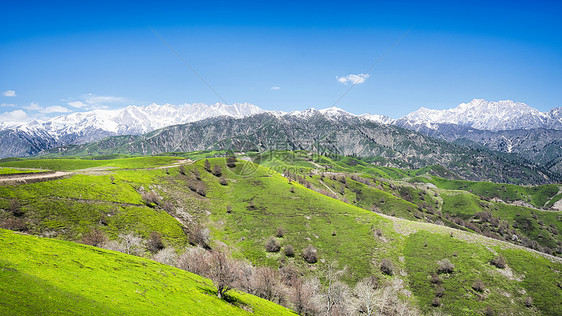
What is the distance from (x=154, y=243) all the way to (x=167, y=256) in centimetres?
491

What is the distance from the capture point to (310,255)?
241 feet

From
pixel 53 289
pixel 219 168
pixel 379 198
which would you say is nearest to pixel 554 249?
pixel 379 198

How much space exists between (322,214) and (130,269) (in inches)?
3099

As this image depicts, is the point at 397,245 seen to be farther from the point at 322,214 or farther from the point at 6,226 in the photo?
the point at 6,226

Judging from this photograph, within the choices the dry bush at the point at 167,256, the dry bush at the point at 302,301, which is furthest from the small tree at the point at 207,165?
the dry bush at the point at 302,301

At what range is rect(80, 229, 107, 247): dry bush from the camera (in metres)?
45.9

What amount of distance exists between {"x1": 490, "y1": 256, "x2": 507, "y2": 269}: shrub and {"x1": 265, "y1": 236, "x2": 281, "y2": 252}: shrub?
2478 inches

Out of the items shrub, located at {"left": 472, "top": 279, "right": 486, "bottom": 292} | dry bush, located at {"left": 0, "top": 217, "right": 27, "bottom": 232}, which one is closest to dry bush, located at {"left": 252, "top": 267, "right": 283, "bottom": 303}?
dry bush, located at {"left": 0, "top": 217, "right": 27, "bottom": 232}

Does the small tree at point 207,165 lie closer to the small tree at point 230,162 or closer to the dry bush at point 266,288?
the small tree at point 230,162

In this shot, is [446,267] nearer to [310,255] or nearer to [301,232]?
[310,255]

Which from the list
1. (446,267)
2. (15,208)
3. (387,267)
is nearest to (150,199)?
(15,208)

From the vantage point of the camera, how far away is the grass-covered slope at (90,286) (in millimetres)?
17109

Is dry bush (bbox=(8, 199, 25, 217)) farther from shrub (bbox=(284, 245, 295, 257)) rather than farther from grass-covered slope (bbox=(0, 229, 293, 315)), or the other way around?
shrub (bbox=(284, 245, 295, 257))

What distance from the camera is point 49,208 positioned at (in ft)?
163
